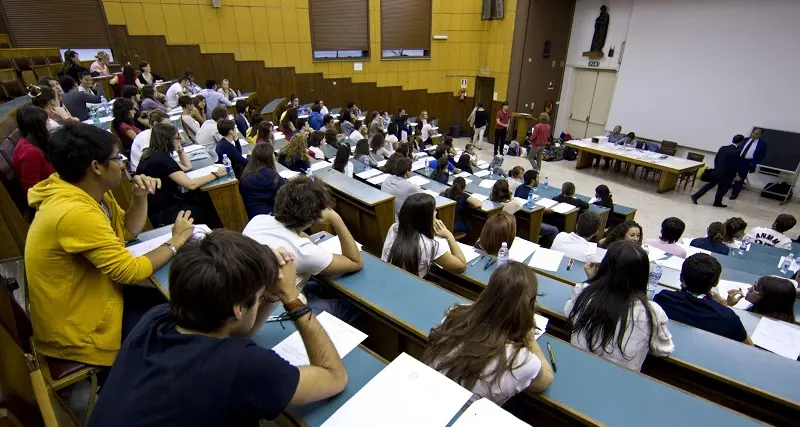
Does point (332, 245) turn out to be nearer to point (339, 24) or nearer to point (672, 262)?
point (672, 262)

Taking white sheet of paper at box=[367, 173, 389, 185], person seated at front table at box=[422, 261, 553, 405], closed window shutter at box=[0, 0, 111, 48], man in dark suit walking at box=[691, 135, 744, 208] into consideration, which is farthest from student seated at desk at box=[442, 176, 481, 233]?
closed window shutter at box=[0, 0, 111, 48]

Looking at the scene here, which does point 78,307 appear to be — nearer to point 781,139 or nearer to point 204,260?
point 204,260

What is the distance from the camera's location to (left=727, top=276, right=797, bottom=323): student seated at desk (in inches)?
104

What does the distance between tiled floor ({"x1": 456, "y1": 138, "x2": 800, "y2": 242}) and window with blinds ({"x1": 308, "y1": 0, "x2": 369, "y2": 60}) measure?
6582 millimetres

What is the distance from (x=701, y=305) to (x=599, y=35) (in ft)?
35.5

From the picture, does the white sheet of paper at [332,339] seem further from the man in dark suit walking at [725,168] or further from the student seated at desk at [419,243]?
the man in dark suit walking at [725,168]

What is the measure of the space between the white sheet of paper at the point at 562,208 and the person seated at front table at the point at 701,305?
2.62 meters

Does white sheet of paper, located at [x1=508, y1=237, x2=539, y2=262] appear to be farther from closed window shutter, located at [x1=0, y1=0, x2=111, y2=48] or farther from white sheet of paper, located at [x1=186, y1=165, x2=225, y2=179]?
closed window shutter, located at [x1=0, y1=0, x2=111, y2=48]

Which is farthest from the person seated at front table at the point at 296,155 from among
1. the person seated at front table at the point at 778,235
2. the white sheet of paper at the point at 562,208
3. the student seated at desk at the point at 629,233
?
the person seated at front table at the point at 778,235

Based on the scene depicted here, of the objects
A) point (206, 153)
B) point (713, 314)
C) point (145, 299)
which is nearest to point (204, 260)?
point (145, 299)

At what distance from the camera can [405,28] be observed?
12.1 meters

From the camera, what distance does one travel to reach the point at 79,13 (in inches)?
316

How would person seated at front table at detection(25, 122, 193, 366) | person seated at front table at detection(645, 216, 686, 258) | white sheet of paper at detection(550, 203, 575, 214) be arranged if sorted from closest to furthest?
person seated at front table at detection(25, 122, 193, 366), person seated at front table at detection(645, 216, 686, 258), white sheet of paper at detection(550, 203, 575, 214)

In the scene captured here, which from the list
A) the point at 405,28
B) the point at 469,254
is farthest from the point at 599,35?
the point at 469,254
